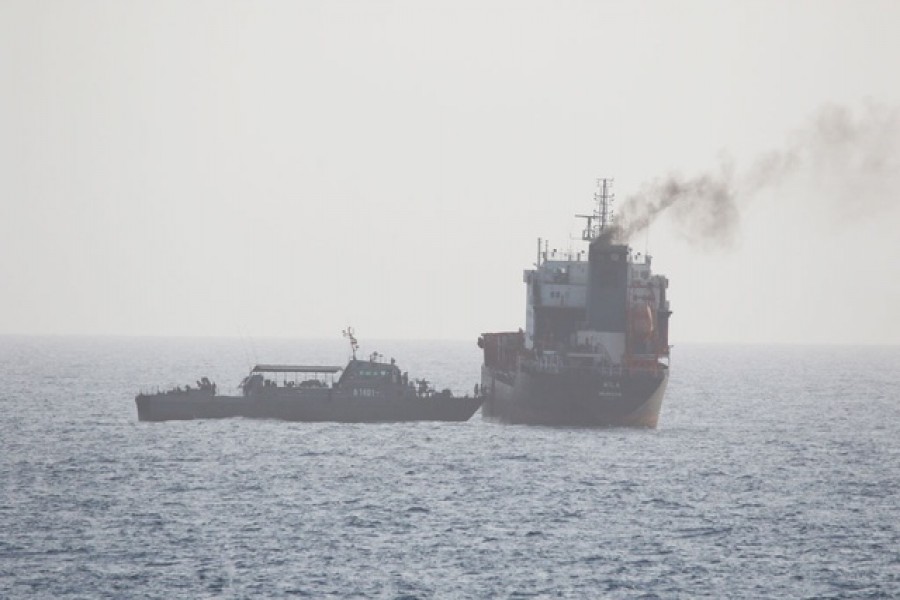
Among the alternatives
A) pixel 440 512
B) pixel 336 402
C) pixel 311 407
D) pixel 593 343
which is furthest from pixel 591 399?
pixel 440 512

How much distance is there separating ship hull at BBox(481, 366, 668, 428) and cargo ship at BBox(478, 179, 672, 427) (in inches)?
3.0

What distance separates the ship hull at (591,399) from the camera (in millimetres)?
117562

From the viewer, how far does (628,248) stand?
408ft

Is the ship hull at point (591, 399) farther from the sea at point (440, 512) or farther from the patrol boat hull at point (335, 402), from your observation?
the patrol boat hull at point (335, 402)

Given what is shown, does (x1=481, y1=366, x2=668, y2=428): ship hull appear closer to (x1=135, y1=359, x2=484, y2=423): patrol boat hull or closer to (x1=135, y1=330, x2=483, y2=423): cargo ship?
(x1=135, y1=359, x2=484, y2=423): patrol boat hull

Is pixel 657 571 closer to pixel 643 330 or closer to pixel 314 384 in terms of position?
pixel 643 330

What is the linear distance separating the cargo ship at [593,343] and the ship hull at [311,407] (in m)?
6.11

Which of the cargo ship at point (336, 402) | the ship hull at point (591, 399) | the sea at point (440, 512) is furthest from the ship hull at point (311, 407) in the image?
the ship hull at point (591, 399)

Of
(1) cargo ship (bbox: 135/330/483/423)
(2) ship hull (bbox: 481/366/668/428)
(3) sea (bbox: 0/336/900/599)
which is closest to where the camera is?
(3) sea (bbox: 0/336/900/599)

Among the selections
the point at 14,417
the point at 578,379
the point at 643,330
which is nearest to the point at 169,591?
the point at 578,379

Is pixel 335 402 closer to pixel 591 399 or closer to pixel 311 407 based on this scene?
pixel 311 407

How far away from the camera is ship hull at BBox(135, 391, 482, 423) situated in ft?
418

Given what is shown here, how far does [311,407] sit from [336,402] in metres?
2.16

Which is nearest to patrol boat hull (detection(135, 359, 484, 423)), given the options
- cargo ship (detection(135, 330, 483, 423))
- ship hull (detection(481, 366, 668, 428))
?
cargo ship (detection(135, 330, 483, 423))
